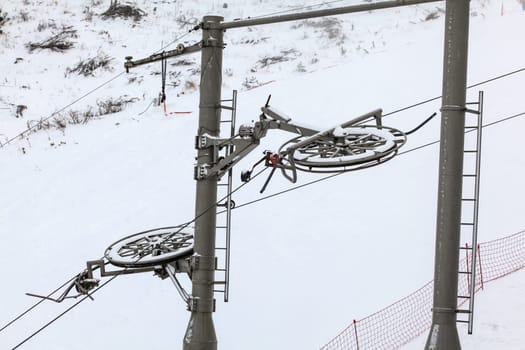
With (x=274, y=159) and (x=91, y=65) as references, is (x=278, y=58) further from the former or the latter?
(x=274, y=159)

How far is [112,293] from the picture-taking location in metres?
20.0

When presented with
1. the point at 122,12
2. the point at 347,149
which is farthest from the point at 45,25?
the point at 347,149

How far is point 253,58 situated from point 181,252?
23435 mm

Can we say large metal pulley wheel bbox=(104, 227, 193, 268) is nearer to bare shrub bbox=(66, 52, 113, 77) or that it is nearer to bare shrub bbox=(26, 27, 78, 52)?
bare shrub bbox=(66, 52, 113, 77)

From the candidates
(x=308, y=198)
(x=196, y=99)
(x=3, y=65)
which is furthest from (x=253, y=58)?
(x=308, y=198)

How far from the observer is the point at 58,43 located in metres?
40.6

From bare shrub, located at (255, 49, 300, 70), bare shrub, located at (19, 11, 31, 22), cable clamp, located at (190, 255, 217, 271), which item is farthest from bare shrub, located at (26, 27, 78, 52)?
cable clamp, located at (190, 255, 217, 271)

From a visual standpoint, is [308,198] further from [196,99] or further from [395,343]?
[196,99]

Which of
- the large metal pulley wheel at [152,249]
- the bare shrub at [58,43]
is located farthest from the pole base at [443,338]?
the bare shrub at [58,43]

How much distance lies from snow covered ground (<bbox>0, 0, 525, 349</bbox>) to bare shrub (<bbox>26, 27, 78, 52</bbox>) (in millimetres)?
1558

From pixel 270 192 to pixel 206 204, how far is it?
911 centimetres

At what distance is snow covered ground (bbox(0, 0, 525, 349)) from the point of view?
18.0 meters

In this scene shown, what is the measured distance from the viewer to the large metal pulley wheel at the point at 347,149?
10922 mm

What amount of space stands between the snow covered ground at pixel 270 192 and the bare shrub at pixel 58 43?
1.56 meters
